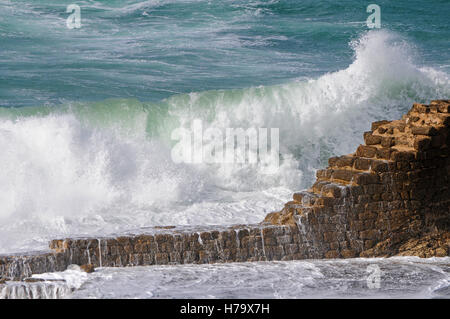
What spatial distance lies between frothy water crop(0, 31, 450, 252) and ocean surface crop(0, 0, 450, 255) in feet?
0.12

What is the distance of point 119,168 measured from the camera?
15.5 metres

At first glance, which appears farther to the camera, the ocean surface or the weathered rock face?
the ocean surface

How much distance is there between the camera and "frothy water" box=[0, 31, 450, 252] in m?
13.9

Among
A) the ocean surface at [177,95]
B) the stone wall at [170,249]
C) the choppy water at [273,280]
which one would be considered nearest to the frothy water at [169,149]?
the ocean surface at [177,95]

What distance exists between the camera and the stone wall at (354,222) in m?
10.2

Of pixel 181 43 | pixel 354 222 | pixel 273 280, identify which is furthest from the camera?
pixel 181 43

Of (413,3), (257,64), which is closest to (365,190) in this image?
(257,64)

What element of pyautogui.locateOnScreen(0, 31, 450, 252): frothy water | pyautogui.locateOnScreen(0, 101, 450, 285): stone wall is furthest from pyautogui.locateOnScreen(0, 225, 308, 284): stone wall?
pyautogui.locateOnScreen(0, 31, 450, 252): frothy water

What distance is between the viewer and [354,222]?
10.6 m

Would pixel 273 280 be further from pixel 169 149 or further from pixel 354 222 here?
pixel 169 149

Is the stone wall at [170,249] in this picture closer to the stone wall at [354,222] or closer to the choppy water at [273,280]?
the stone wall at [354,222]

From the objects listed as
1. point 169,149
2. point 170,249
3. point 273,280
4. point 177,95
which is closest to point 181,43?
point 177,95

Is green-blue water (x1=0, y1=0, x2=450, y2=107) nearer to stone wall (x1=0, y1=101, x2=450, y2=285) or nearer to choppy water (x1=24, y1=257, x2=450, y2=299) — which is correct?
stone wall (x1=0, y1=101, x2=450, y2=285)

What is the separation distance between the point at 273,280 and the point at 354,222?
5.97ft
